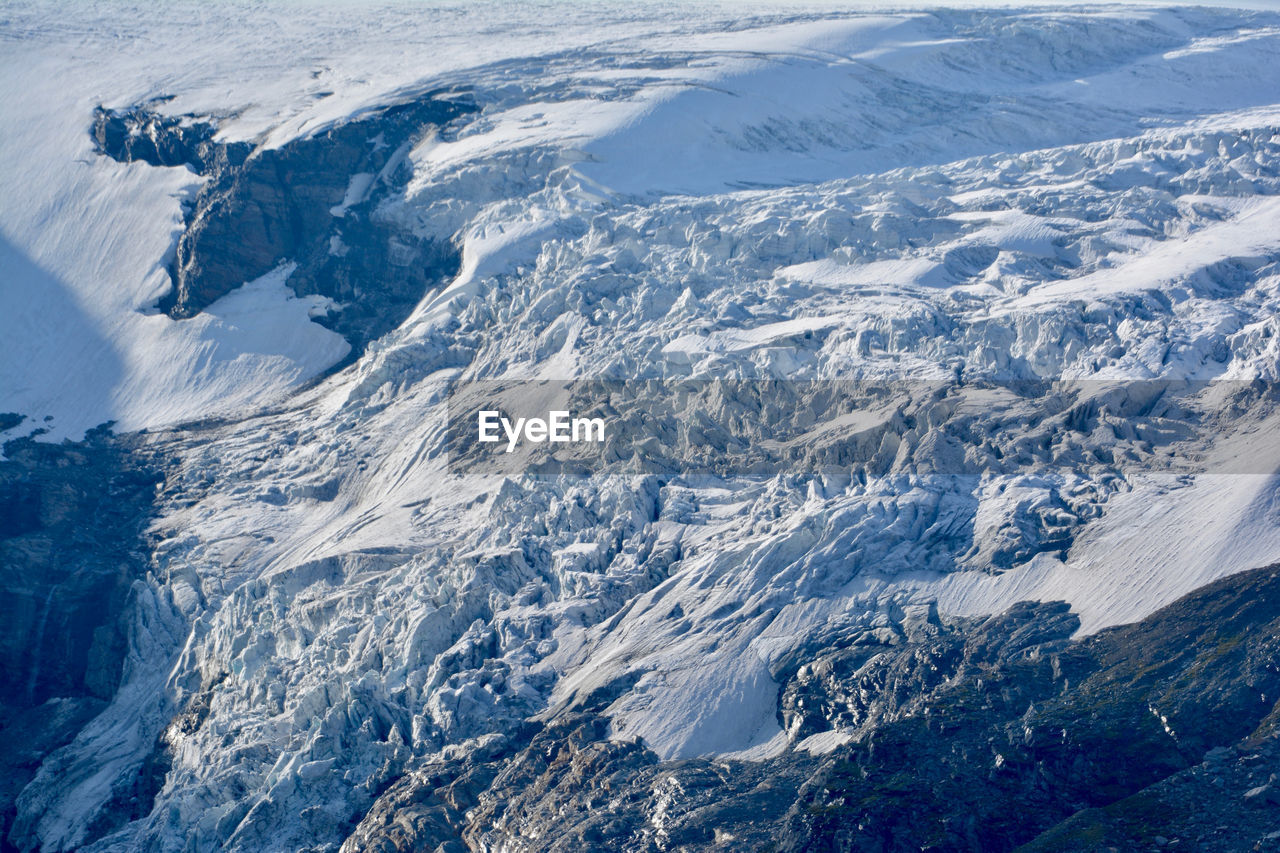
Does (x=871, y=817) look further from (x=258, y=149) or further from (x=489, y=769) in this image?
(x=258, y=149)

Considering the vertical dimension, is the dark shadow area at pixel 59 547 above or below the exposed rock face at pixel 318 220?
below

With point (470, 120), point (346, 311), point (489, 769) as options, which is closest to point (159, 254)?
point (346, 311)

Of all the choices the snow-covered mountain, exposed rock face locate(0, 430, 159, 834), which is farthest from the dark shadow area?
the snow-covered mountain

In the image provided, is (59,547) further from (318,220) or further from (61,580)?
(318,220)

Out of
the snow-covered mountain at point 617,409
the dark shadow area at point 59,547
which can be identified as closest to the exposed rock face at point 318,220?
the snow-covered mountain at point 617,409

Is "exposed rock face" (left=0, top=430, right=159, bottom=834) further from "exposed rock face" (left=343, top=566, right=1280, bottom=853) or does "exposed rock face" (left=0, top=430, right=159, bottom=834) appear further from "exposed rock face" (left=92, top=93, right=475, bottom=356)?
"exposed rock face" (left=343, top=566, right=1280, bottom=853)

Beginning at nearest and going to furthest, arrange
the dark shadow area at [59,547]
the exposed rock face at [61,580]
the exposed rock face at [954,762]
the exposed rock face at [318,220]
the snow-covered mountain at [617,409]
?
the exposed rock face at [954,762], the snow-covered mountain at [617,409], the exposed rock face at [61,580], the dark shadow area at [59,547], the exposed rock face at [318,220]

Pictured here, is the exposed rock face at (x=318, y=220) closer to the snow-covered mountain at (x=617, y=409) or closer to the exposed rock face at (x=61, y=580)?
the snow-covered mountain at (x=617, y=409)

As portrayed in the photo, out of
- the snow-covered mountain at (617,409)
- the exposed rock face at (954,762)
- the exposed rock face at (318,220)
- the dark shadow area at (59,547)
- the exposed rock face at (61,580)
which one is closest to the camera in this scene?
the exposed rock face at (954,762)
